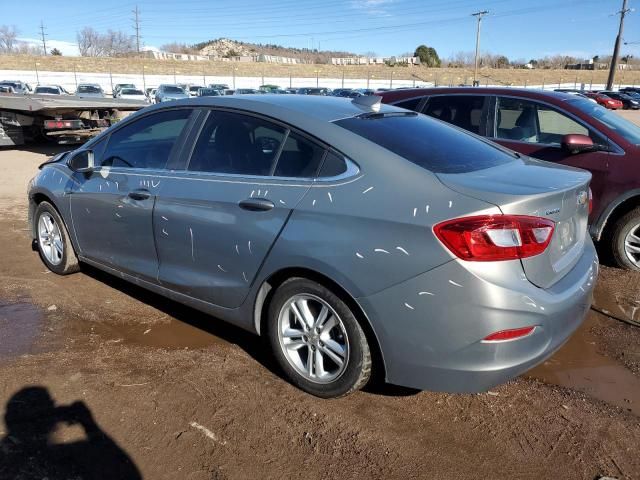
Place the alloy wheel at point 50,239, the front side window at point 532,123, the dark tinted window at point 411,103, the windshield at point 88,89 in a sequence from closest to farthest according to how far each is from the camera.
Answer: the alloy wheel at point 50,239 → the front side window at point 532,123 → the dark tinted window at point 411,103 → the windshield at point 88,89

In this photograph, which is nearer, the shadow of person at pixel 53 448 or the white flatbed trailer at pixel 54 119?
the shadow of person at pixel 53 448

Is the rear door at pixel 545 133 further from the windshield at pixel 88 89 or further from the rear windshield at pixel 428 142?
the windshield at pixel 88 89

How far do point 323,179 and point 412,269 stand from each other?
0.72m

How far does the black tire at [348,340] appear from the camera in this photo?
110 inches

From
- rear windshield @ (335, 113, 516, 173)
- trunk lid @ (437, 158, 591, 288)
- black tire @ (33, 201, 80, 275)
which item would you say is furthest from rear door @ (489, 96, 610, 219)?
black tire @ (33, 201, 80, 275)

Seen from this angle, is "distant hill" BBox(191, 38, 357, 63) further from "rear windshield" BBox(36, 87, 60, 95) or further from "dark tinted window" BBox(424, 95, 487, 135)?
"dark tinted window" BBox(424, 95, 487, 135)

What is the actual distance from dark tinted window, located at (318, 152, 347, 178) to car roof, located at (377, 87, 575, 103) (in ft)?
11.7

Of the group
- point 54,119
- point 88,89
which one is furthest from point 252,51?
point 54,119

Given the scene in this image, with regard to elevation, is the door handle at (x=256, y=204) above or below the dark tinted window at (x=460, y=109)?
below

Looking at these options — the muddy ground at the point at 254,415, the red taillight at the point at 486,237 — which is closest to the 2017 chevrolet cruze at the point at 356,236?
the red taillight at the point at 486,237

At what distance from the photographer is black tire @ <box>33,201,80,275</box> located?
15.8 feet

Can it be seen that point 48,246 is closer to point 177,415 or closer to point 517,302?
point 177,415

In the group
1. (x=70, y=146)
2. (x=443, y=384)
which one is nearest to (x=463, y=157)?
(x=443, y=384)

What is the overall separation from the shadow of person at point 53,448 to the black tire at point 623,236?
15.0ft
